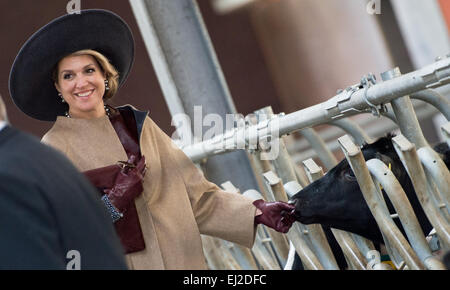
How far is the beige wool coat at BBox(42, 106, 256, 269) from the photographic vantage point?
2.00m

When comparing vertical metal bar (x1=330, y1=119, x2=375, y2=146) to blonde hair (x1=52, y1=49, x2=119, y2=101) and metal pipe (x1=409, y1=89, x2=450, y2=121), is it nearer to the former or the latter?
metal pipe (x1=409, y1=89, x2=450, y2=121)

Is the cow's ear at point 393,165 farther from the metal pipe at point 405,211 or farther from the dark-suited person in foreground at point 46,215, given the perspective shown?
the dark-suited person in foreground at point 46,215

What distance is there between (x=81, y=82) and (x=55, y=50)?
10cm

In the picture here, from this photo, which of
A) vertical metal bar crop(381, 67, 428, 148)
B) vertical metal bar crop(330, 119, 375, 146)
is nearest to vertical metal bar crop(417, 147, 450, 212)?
vertical metal bar crop(381, 67, 428, 148)

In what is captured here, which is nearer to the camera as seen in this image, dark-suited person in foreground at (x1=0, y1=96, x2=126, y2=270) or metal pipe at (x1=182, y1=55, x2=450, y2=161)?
dark-suited person in foreground at (x1=0, y1=96, x2=126, y2=270)

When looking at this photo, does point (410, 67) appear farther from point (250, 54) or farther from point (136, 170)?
point (136, 170)

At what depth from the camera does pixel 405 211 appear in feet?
7.24

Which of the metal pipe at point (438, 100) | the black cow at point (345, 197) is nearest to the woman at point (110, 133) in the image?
the black cow at point (345, 197)

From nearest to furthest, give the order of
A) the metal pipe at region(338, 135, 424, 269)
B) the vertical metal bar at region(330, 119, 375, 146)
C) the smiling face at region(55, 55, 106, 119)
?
the smiling face at region(55, 55, 106, 119) → the metal pipe at region(338, 135, 424, 269) → the vertical metal bar at region(330, 119, 375, 146)

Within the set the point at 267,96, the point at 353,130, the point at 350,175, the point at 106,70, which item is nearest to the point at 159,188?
the point at 106,70

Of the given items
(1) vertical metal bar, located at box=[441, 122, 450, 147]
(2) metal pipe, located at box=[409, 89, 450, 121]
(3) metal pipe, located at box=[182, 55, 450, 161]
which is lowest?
(1) vertical metal bar, located at box=[441, 122, 450, 147]
